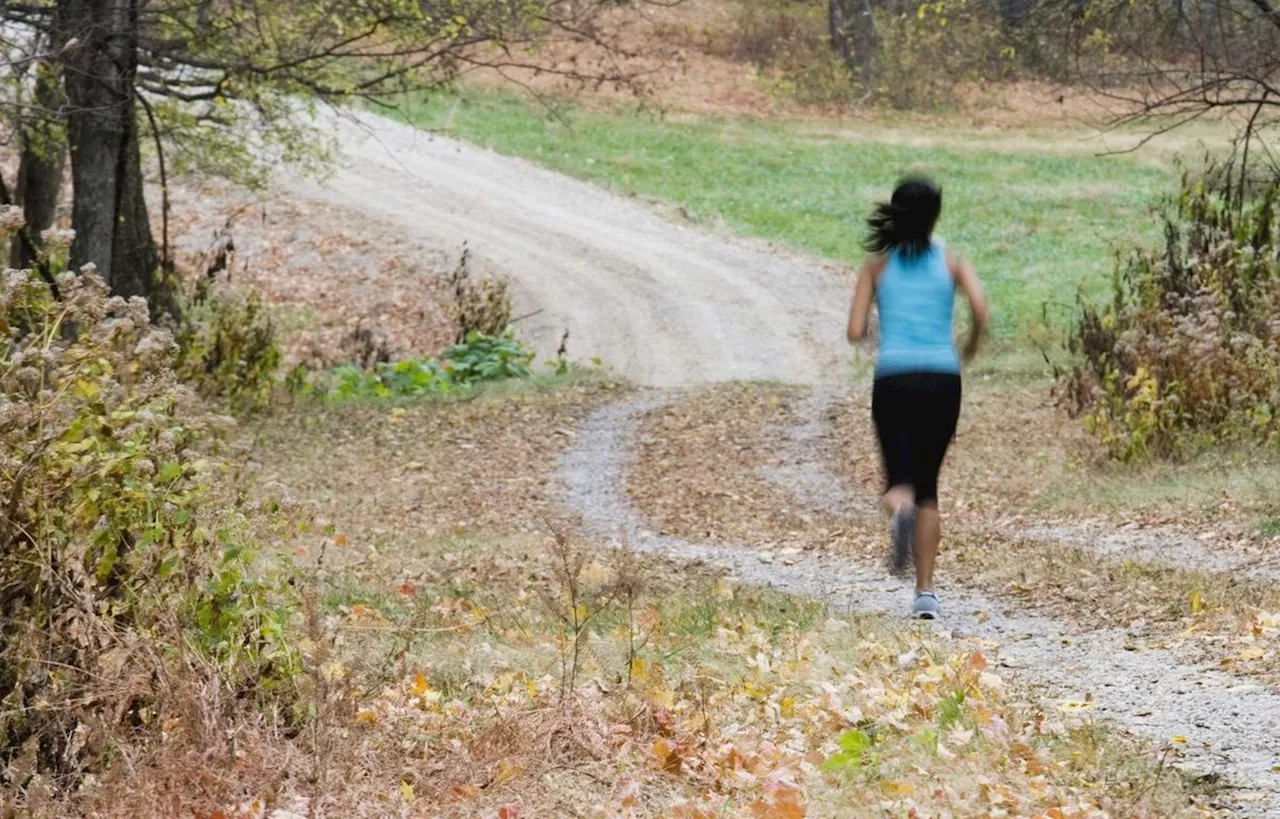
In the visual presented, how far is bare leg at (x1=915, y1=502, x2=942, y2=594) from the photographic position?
7270 millimetres

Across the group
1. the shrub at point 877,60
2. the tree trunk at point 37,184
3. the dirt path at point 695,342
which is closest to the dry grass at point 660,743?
the dirt path at point 695,342

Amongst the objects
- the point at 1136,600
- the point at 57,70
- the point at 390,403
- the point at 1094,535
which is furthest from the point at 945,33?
the point at 1136,600

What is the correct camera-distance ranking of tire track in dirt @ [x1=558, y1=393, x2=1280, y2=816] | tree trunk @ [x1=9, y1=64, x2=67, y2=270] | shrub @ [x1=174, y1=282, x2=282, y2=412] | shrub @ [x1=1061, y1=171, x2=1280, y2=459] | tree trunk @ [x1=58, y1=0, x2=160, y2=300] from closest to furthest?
tire track in dirt @ [x1=558, y1=393, x2=1280, y2=816], shrub @ [x1=1061, y1=171, x2=1280, y2=459], tree trunk @ [x1=58, y1=0, x2=160, y2=300], tree trunk @ [x1=9, y1=64, x2=67, y2=270], shrub @ [x1=174, y1=282, x2=282, y2=412]

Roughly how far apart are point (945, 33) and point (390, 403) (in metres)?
23.9

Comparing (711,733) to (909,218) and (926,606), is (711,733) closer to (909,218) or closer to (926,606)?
(926,606)

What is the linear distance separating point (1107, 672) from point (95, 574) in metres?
3.60

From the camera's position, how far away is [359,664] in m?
6.03

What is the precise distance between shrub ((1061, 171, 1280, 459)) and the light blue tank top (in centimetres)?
595

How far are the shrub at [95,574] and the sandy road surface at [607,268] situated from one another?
14241mm

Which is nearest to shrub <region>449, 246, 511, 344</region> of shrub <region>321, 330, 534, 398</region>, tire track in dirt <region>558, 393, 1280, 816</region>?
shrub <region>321, 330, 534, 398</region>

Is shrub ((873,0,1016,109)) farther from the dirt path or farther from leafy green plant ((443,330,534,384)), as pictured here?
leafy green plant ((443,330,534,384))

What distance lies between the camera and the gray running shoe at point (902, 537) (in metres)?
7.23

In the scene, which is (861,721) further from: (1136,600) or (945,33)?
(945,33)

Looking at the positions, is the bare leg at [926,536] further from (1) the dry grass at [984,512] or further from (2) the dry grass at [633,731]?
(1) the dry grass at [984,512]
